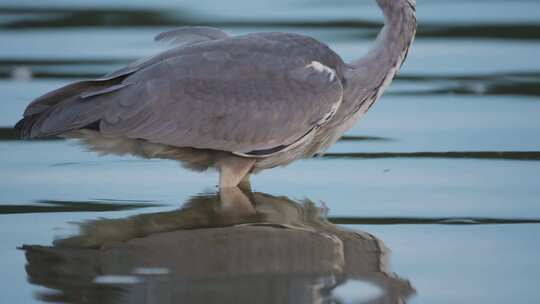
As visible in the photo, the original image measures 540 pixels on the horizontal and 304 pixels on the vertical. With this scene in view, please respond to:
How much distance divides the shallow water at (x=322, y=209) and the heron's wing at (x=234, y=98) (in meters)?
0.40

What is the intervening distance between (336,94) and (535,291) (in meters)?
2.39

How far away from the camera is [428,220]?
25.9ft

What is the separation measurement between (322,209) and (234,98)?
2.94 ft

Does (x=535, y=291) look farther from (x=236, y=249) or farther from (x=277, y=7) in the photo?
(x=277, y=7)

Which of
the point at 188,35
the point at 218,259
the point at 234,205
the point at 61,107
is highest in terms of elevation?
the point at 188,35

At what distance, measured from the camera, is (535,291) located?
6.50 m

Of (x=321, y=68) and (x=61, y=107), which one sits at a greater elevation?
(x=321, y=68)

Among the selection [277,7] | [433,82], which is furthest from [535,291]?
[277,7]

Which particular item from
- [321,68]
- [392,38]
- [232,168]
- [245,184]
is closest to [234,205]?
[232,168]

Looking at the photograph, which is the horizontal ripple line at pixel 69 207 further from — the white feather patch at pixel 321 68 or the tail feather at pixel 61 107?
the white feather patch at pixel 321 68

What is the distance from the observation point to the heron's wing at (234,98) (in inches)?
331

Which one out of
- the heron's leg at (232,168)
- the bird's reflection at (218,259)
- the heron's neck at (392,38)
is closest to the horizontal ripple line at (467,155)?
the heron's neck at (392,38)

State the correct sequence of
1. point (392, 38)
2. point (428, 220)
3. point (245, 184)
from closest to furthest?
point (428, 220) < point (392, 38) < point (245, 184)

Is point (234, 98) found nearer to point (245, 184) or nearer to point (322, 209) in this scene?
point (245, 184)
